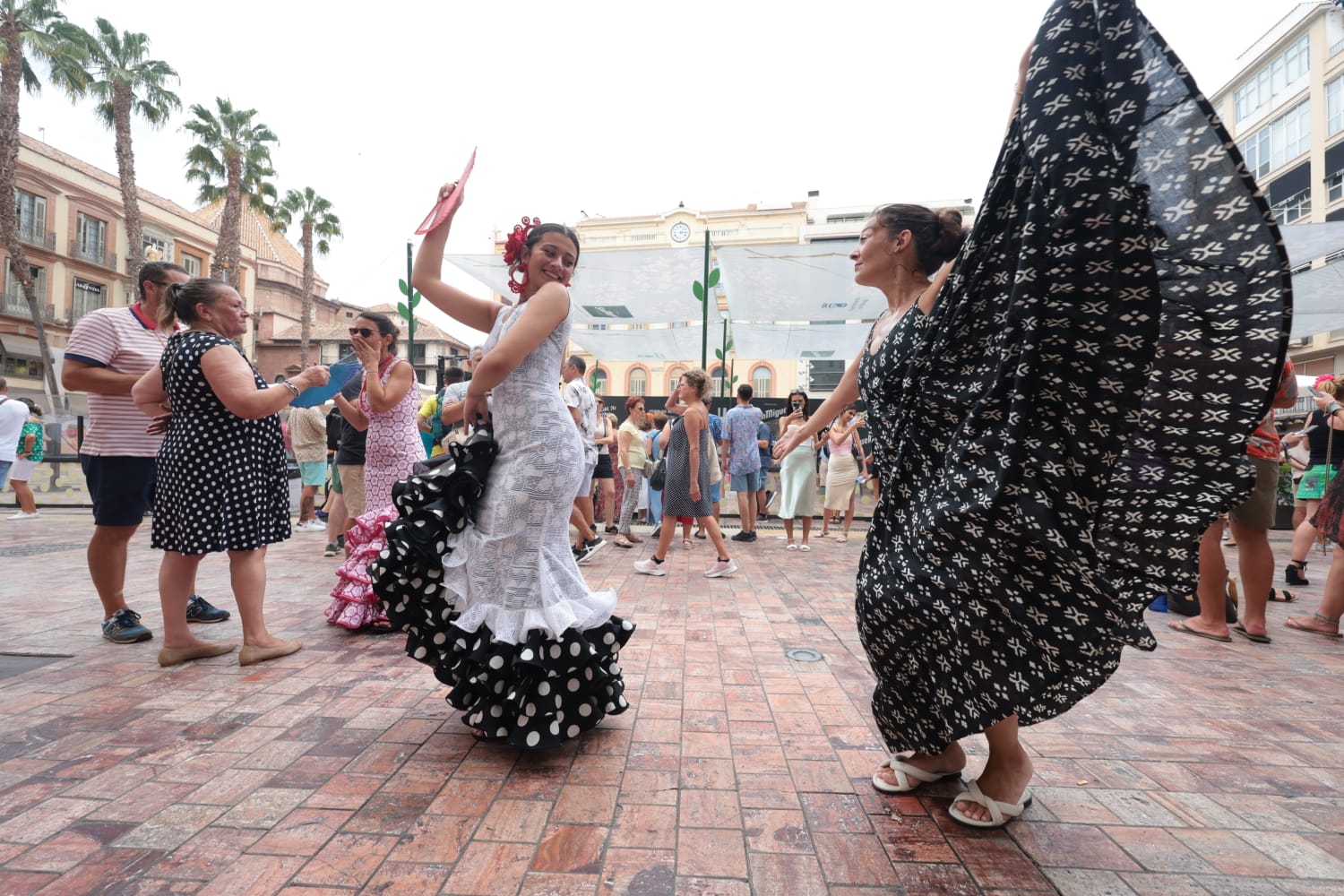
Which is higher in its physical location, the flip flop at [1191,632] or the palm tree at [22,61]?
the palm tree at [22,61]

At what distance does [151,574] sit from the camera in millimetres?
5508

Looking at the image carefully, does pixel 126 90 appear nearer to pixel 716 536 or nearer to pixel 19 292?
pixel 19 292

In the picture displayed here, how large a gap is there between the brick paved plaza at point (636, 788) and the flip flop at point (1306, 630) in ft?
3.82

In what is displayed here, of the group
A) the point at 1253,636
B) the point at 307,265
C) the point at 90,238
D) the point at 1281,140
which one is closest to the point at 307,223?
the point at 307,265

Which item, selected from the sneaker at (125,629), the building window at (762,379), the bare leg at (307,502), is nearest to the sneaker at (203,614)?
the sneaker at (125,629)

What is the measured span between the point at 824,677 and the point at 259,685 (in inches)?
99.2

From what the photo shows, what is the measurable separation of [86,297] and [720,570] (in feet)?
127

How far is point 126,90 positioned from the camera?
22094mm

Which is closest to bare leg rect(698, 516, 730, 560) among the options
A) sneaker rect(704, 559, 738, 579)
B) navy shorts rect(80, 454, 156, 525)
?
sneaker rect(704, 559, 738, 579)

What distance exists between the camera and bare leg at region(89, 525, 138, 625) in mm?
3600

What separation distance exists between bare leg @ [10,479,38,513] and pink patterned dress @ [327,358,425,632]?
8527mm

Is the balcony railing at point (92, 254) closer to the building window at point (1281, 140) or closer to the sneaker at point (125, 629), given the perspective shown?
the sneaker at point (125, 629)

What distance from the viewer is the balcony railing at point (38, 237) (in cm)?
2798

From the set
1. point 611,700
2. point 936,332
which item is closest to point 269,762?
point 611,700
